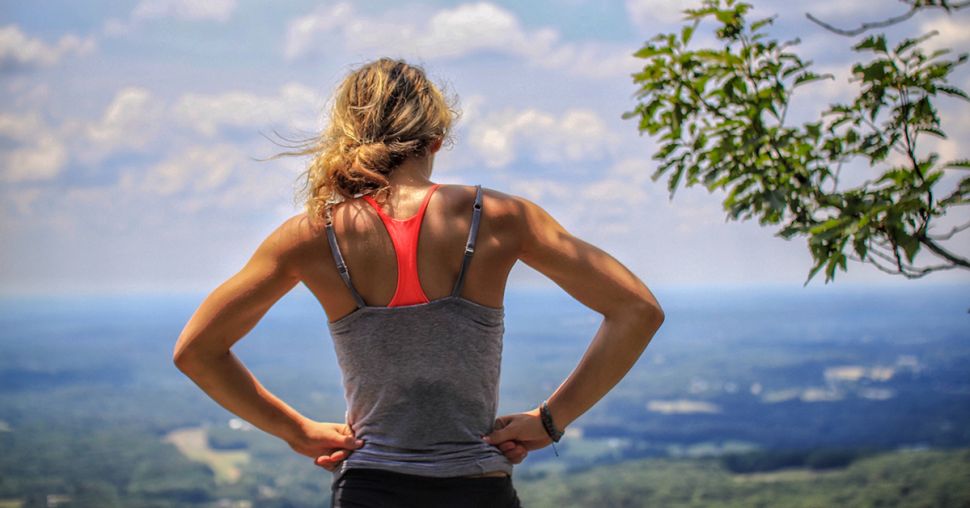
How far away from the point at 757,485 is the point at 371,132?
3647cm

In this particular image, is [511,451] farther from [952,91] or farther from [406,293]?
[952,91]

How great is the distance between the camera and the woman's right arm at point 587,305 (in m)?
1.67

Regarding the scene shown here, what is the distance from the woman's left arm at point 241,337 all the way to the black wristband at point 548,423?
369 mm

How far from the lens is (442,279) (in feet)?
5.17

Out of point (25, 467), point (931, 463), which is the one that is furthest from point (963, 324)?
point (25, 467)

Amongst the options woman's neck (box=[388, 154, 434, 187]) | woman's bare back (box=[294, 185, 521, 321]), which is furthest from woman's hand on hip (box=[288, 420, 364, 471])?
woman's neck (box=[388, 154, 434, 187])

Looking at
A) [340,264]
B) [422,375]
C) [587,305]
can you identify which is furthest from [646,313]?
[340,264]

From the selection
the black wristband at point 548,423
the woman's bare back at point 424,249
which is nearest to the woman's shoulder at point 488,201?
the woman's bare back at point 424,249

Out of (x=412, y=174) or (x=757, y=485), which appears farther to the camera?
(x=757, y=485)

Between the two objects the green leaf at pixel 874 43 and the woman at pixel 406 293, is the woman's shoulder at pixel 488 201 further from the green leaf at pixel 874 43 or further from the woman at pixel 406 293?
the green leaf at pixel 874 43

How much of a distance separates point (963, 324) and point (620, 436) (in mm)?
18915

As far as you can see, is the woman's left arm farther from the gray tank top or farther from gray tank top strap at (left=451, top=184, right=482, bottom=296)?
gray tank top strap at (left=451, top=184, right=482, bottom=296)

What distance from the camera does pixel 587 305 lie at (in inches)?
68.1

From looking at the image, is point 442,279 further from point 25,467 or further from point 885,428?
point 885,428
